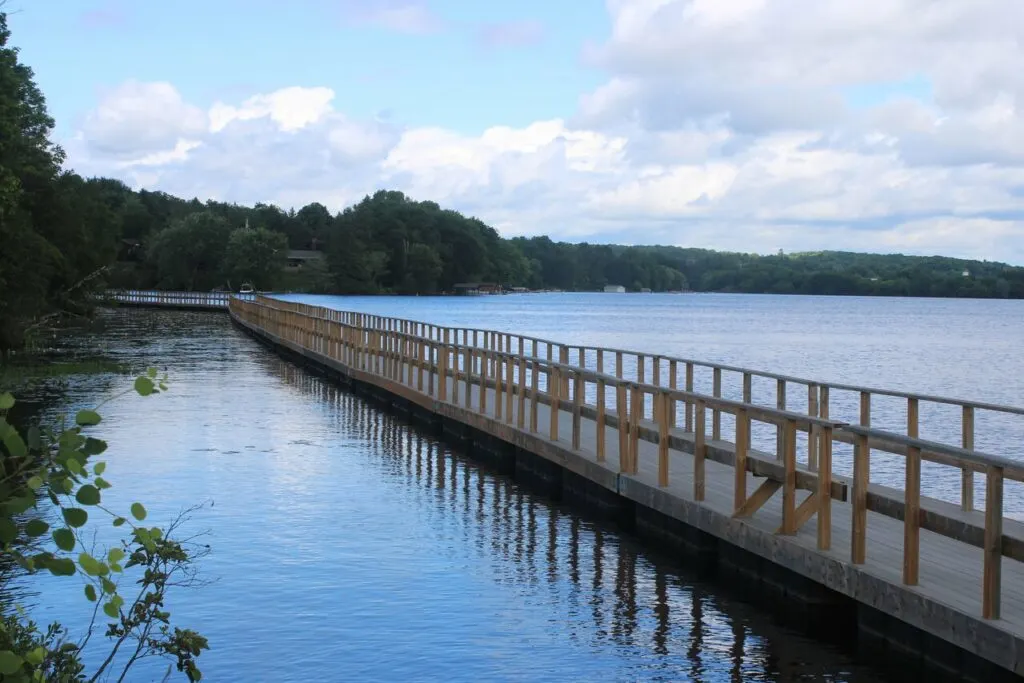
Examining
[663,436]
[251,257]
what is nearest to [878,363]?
[663,436]

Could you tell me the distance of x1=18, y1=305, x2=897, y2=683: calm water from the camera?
981cm

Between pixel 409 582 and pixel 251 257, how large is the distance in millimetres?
156991

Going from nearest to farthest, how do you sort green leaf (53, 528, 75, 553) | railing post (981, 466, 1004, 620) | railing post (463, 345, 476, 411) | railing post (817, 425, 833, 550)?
1. green leaf (53, 528, 75, 553)
2. railing post (981, 466, 1004, 620)
3. railing post (817, 425, 833, 550)
4. railing post (463, 345, 476, 411)

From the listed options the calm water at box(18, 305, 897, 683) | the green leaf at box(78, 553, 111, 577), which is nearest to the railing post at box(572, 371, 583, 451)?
the calm water at box(18, 305, 897, 683)

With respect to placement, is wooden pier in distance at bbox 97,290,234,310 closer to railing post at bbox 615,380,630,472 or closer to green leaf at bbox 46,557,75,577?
railing post at bbox 615,380,630,472

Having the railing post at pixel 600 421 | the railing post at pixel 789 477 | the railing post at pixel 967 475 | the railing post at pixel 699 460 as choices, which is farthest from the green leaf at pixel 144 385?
the railing post at pixel 600 421

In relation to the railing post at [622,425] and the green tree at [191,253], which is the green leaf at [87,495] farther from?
the green tree at [191,253]

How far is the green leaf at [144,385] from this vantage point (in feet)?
16.4

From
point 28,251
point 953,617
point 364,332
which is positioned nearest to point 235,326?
point 28,251

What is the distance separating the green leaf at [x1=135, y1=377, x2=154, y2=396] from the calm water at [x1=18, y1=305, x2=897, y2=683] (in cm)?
476

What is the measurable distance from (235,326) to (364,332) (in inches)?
1588

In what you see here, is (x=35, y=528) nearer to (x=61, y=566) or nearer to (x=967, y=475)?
(x=61, y=566)

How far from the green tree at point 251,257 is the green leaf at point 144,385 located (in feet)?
529

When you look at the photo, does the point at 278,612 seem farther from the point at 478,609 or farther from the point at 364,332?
the point at 364,332
